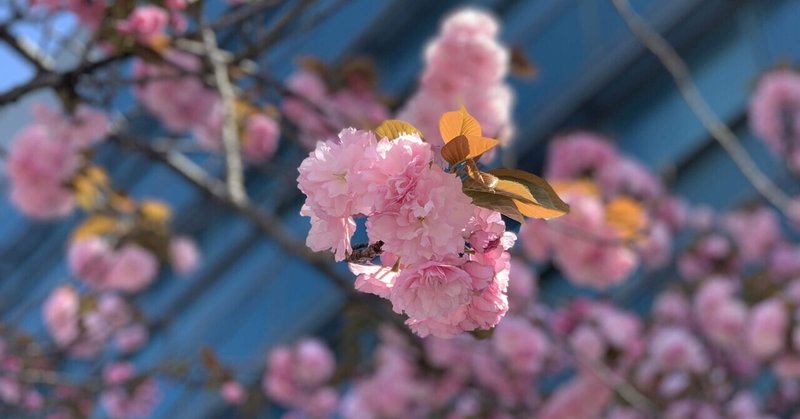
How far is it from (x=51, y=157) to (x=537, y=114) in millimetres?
3554

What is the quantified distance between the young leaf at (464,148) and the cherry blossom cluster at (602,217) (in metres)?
1.62

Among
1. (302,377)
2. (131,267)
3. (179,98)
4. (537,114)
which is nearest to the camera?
(179,98)

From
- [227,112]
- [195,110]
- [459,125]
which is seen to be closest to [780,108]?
[195,110]

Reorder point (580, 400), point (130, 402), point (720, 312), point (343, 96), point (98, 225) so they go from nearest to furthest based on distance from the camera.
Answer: point (343, 96)
point (580, 400)
point (98, 225)
point (720, 312)
point (130, 402)

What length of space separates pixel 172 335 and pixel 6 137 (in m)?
2.53

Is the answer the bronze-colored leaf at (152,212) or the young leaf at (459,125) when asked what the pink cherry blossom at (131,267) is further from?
the young leaf at (459,125)

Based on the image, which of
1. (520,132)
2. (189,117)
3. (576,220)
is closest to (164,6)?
(189,117)

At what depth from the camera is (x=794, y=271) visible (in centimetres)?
458

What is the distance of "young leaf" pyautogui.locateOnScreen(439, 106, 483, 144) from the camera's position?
3.69 feet

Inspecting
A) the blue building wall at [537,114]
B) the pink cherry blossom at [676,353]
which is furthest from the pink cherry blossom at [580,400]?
the blue building wall at [537,114]

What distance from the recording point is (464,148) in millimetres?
1114

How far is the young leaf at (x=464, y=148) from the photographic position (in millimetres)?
1109

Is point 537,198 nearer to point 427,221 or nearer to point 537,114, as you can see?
point 427,221

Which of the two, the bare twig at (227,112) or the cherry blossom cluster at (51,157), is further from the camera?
the cherry blossom cluster at (51,157)
